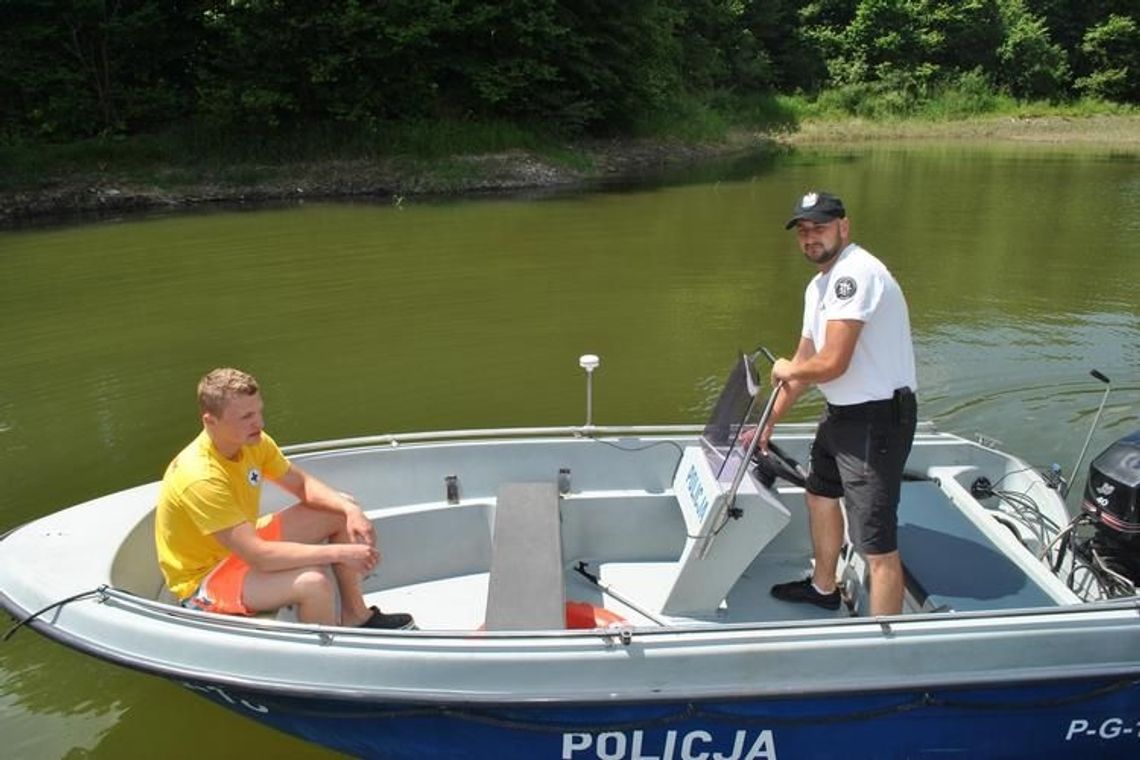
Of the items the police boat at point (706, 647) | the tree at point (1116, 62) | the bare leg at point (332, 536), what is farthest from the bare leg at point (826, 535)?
the tree at point (1116, 62)

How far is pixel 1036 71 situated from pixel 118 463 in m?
46.0

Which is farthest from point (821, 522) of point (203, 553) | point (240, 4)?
point (240, 4)

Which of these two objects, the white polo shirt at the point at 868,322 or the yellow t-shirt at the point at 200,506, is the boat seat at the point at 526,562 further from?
the white polo shirt at the point at 868,322

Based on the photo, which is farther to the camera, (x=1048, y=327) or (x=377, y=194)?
(x=377, y=194)

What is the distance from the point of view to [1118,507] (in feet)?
12.1


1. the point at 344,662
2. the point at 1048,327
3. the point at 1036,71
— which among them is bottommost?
the point at 1048,327

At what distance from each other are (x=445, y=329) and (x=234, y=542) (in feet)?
22.5

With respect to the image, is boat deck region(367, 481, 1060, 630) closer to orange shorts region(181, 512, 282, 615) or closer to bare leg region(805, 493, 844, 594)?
bare leg region(805, 493, 844, 594)

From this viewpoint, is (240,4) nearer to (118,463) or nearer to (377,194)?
(377,194)

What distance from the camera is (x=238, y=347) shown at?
9430mm

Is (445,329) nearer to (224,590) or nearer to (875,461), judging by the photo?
(224,590)

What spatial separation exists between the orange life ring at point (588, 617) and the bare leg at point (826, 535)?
33.7 inches

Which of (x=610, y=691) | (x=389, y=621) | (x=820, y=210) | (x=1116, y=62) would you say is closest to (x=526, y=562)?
(x=389, y=621)

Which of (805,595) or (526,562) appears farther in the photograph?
(805,595)
